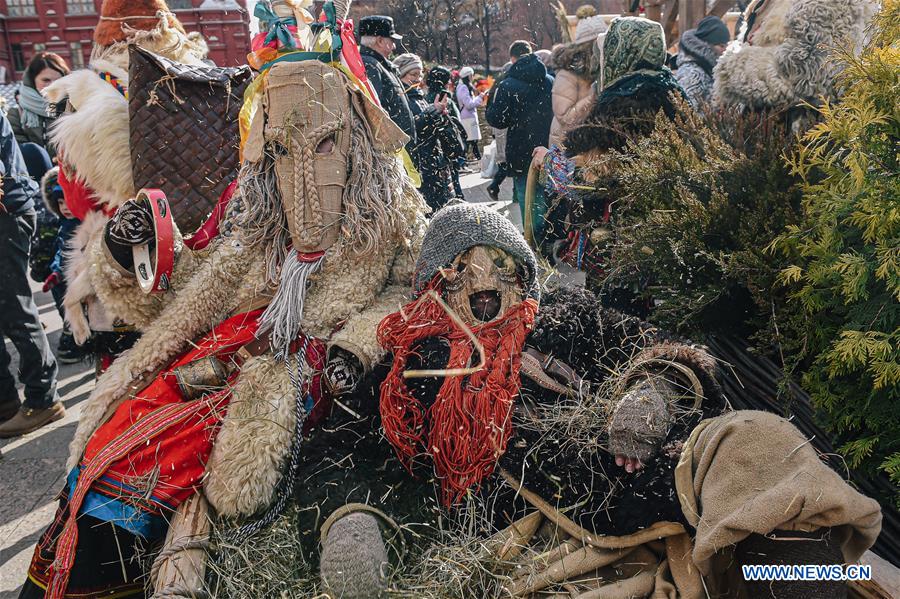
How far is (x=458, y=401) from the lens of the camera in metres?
2.06

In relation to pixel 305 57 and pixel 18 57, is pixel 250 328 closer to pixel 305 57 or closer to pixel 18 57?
pixel 305 57

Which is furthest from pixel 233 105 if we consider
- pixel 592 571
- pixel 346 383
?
pixel 592 571

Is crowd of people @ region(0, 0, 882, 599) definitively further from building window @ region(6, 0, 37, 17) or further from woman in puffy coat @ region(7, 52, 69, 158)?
building window @ region(6, 0, 37, 17)

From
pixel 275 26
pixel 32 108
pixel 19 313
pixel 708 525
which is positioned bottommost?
pixel 19 313

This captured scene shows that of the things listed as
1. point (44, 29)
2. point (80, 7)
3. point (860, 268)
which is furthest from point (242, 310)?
point (44, 29)

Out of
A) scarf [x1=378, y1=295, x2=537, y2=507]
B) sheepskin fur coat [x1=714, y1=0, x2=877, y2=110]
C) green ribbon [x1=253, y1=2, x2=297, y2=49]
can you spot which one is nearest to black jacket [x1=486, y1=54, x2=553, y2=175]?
sheepskin fur coat [x1=714, y1=0, x2=877, y2=110]

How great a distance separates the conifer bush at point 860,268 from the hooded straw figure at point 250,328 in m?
1.42

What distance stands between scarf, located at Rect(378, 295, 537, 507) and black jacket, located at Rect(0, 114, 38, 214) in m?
3.38

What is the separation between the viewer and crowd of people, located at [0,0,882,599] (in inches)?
70.2

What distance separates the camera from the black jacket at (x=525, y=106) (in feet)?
19.8

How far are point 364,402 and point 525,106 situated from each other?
14.6 ft

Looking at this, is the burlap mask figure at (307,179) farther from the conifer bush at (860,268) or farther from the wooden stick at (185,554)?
the conifer bush at (860,268)

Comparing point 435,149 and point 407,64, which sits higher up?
point 407,64

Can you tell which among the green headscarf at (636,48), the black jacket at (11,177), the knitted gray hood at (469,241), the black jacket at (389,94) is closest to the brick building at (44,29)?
the black jacket at (11,177)
